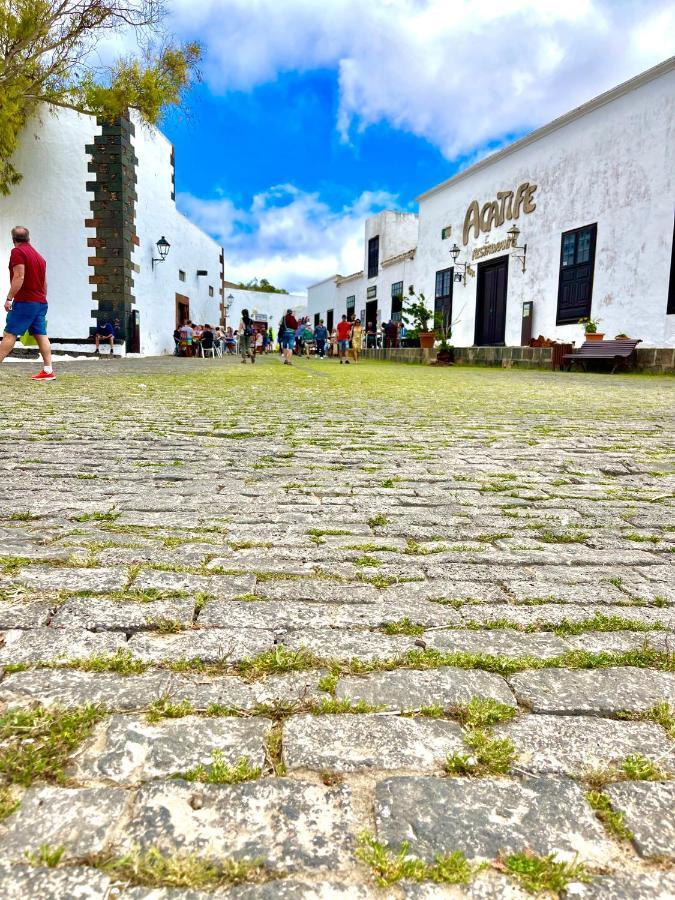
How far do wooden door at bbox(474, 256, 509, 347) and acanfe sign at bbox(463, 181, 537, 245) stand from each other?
123 centimetres

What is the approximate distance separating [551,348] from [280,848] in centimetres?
1711

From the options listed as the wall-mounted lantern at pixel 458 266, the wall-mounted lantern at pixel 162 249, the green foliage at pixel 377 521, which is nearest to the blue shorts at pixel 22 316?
the green foliage at pixel 377 521

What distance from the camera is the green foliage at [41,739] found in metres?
1.14

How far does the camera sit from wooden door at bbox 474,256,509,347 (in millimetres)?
20781

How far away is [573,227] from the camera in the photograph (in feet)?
56.7

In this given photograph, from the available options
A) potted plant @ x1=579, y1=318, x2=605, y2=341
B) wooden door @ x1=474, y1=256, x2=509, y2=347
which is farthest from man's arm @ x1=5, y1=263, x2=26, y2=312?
wooden door @ x1=474, y1=256, x2=509, y2=347

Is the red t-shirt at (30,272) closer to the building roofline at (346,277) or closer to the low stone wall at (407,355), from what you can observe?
the low stone wall at (407,355)

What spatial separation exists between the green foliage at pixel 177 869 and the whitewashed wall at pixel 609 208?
52.4 feet

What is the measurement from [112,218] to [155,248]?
2.97 metres

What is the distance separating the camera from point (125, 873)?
0.94m

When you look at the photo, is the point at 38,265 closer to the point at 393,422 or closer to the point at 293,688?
the point at 393,422

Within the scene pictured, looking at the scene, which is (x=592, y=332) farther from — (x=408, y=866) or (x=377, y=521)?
(x=408, y=866)

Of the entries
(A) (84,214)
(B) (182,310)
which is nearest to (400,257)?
(B) (182,310)

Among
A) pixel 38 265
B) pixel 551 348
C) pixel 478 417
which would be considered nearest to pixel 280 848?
pixel 478 417
